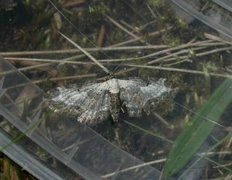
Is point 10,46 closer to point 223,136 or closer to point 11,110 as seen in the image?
point 11,110

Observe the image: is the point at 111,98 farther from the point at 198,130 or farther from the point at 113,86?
the point at 198,130

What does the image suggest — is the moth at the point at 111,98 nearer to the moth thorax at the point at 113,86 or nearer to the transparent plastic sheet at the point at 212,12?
the moth thorax at the point at 113,86

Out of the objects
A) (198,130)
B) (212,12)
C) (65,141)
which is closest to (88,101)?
(65,141)

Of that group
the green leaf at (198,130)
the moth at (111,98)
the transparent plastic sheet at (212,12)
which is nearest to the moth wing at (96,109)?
the moth at (111,98)

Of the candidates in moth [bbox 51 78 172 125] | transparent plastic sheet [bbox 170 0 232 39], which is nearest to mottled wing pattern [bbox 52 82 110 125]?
moth [bbox 51 78 172 125]

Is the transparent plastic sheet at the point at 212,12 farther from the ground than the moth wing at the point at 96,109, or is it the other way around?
the transparent plastic sheet at the point at 212,12

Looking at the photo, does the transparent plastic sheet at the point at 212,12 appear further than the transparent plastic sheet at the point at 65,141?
Yes

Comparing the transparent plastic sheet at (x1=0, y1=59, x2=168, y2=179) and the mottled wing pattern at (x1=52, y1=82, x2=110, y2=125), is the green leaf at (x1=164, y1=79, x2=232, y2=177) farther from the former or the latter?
the mottled wing pattern at (x1=52, y1=82, x2=110, y2=125)
